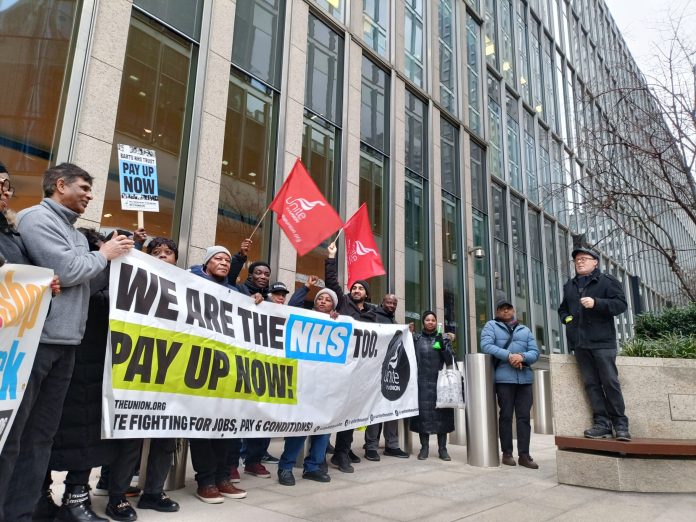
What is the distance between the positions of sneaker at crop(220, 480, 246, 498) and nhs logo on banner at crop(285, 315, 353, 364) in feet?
4.13

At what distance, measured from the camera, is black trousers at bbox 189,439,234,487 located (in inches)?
163

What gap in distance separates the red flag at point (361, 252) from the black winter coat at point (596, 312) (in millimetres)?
2852

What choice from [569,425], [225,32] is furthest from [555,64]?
[569,425]

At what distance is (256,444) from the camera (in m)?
5.39

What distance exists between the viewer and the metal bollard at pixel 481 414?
634cm

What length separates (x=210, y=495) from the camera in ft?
13.4

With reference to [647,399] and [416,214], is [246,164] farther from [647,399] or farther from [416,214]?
[647,399]

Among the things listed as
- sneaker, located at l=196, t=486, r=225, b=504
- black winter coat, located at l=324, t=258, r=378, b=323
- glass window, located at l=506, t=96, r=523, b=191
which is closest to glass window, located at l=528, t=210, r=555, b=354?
glass window, located at l=506, t=96, r=523, b=191

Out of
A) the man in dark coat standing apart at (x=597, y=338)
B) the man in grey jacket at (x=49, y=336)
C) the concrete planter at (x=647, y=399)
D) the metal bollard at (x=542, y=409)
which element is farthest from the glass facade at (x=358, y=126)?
the man in grey jacket at (x=49, y=336)

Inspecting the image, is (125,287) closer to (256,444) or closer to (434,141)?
(256,444)

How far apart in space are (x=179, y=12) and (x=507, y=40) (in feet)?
54.4

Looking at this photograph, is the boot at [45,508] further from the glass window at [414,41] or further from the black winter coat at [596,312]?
the glass window at [414,41]

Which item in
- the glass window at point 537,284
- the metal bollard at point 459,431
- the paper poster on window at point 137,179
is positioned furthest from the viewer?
the glass window at point 537,284

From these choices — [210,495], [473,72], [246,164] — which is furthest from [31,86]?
[473,72]
